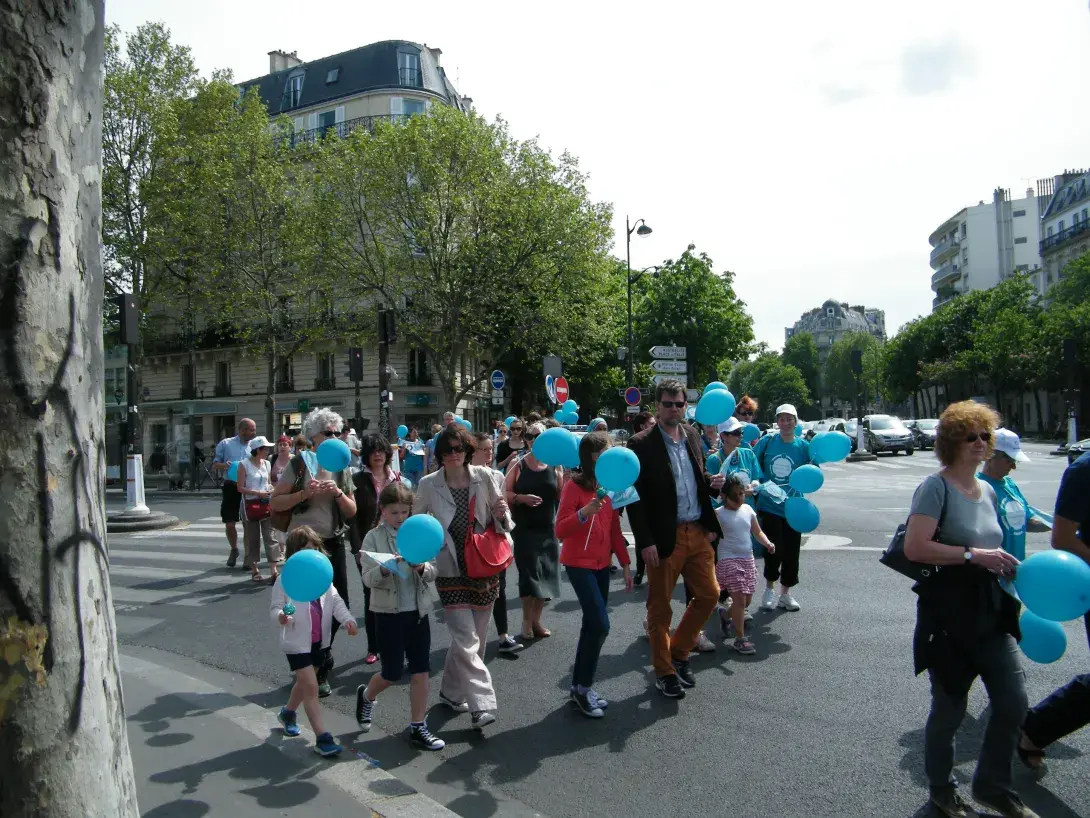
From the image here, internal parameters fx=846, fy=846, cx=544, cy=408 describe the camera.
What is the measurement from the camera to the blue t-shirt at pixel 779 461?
7.08 m

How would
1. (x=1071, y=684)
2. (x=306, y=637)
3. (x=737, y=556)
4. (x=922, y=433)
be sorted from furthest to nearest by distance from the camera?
(x=922, y=433), (x=737, y=556), (x=306, y=637), (x=1071, y=684)

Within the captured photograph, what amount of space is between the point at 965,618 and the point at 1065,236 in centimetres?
7033

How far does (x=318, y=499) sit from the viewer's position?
584cm

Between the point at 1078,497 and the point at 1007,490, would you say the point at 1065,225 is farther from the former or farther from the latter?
the point at 1078,497

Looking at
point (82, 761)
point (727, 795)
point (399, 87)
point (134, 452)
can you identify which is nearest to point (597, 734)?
point (727, 795)

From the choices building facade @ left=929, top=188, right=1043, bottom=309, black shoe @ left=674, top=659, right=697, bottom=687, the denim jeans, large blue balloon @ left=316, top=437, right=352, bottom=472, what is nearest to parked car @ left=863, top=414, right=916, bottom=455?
black shoe @ left=674, top=659, right=697, bottom=687

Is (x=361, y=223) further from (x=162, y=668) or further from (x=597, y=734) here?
(x=597, y=734)

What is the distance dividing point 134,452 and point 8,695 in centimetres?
1580

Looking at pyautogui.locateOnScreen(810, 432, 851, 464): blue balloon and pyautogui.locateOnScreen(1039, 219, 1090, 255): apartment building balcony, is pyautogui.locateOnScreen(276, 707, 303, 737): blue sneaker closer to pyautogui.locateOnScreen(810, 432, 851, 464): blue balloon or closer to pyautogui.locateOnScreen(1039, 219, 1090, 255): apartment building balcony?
pyautogui.locateOnScreen(810, 432, 851, 464): blue balloon

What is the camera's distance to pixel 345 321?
32625 millimetres

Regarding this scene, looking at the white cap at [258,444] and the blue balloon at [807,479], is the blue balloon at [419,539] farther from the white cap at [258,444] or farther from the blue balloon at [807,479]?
the white cap at [258,444]

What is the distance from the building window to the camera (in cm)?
4216

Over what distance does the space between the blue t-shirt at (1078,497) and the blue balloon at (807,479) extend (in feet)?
9.36

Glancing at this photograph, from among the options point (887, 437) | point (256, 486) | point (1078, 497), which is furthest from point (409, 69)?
point (1078, 497)
